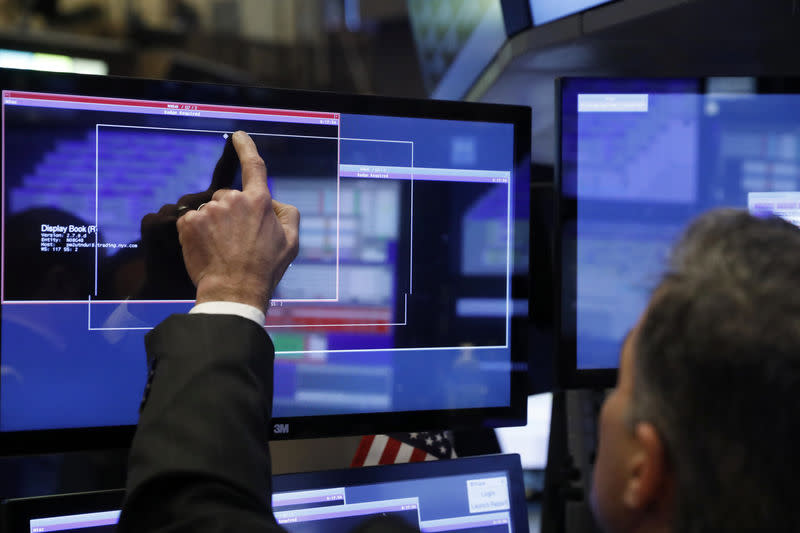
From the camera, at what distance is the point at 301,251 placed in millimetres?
903

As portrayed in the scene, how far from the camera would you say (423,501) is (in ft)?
3.02

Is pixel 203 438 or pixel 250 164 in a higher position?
pixel 250 164

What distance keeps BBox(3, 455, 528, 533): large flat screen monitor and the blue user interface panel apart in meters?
0.08

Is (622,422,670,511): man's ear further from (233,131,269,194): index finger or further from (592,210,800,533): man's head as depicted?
(233,131,269,194): index finger

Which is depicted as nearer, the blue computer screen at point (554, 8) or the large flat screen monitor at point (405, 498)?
the large flat screen monitor at point (405, 498)

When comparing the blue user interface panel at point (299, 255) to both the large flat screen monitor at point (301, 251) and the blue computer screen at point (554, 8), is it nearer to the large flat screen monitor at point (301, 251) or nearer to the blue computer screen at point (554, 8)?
the large flat screen monitor at point (301, 251)

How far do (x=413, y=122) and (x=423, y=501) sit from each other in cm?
49

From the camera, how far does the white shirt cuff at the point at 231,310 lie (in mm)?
717

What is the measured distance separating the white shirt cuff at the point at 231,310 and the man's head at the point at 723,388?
38 centimetres

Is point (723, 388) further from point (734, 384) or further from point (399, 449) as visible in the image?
point (399, 449)

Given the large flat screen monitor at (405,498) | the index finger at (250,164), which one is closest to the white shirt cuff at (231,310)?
the index finger at (250,164)

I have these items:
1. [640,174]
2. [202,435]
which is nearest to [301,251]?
[202,435]

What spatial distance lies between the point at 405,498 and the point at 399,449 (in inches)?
6.3

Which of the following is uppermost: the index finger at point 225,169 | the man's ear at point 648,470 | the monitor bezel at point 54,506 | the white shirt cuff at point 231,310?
the index finger at point 225,169
